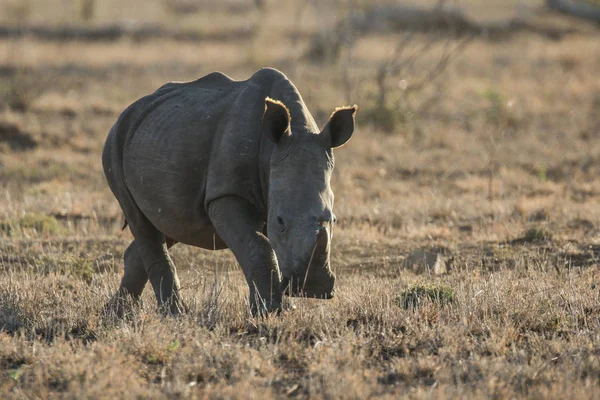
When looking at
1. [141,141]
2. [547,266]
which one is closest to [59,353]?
[141,141]

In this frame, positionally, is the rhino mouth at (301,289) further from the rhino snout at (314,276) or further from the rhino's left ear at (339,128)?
the rhino's left ear at (339,128)

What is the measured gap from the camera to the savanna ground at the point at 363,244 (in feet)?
18.3

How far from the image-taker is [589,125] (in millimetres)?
18906

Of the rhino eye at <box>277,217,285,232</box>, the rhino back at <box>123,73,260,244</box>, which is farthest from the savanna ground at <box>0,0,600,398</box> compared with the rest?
the rhino eye at <box>277,217,285,232</box>

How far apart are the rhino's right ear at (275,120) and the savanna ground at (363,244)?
122cm

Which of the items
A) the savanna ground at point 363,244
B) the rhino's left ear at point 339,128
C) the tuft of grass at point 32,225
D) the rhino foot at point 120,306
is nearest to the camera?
the savanna ground at point 363,244

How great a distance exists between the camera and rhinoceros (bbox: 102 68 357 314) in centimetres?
614

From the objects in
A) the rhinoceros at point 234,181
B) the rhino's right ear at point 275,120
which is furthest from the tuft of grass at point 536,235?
the rhino's right ear at point 275,120

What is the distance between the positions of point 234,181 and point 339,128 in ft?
2.68

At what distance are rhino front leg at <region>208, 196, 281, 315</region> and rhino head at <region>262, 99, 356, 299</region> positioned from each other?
11.7 inches

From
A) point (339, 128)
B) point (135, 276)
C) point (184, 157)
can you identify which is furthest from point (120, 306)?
point (339, 128)

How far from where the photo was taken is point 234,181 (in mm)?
6688

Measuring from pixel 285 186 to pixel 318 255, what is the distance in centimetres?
55

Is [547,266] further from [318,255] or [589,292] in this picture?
[318,255]
